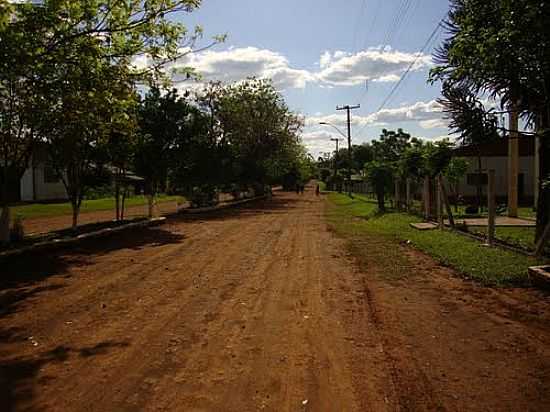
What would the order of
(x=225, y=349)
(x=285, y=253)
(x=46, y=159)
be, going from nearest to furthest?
(x=225, y=349)
(x=285, y=253)
(x=46, y=159)

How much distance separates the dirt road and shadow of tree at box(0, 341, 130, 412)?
2cm

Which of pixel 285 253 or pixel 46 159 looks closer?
pixel 285 253

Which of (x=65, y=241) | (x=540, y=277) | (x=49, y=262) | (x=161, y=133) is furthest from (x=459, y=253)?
(x=161, y=133)

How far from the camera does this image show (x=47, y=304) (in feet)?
25.3

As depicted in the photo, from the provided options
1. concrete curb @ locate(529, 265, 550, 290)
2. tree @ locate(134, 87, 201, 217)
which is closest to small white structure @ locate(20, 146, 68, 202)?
tree @ locate(134, 87, 201, 217)

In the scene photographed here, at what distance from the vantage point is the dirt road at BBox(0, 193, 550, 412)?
4.36m

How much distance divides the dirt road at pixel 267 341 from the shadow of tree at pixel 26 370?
0.06 ft

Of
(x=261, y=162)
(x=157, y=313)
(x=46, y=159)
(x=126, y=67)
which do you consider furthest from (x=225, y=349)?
(x=261, y=162)

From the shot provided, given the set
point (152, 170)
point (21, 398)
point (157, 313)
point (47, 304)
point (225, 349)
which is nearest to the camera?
point (21, 398)

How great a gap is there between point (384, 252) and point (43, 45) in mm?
8405

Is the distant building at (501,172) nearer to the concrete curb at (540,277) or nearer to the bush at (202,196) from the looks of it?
the bush at (202,196)

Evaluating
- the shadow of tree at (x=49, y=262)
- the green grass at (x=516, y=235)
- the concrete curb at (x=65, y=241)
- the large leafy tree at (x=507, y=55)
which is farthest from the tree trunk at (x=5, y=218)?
the green grass at (x=516, y=235)

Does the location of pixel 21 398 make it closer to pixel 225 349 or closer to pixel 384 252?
pixel 225 349

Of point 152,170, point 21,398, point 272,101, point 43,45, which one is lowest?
point 21,398
